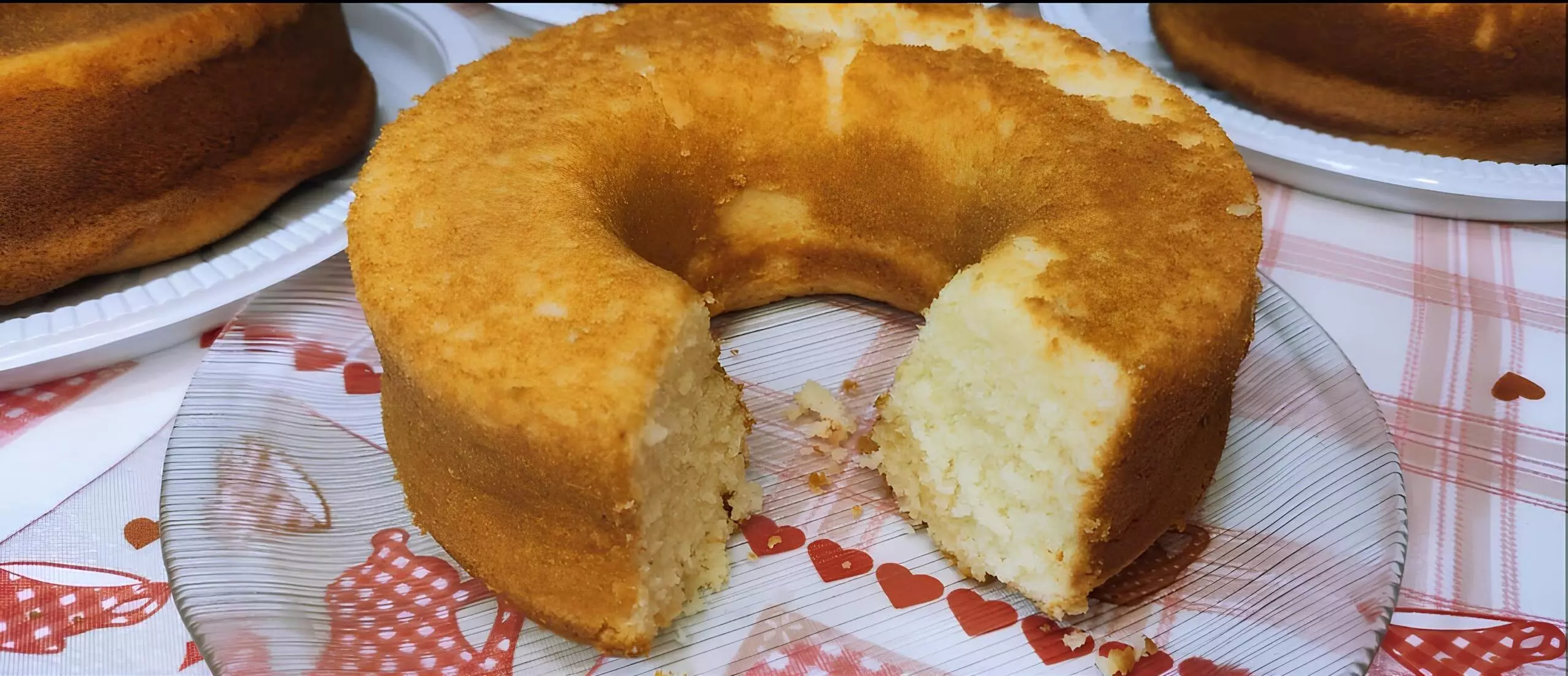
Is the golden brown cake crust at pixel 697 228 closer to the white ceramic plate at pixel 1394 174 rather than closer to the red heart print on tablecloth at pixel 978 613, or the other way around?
the red heart print on tablecloth at pixel 978 613

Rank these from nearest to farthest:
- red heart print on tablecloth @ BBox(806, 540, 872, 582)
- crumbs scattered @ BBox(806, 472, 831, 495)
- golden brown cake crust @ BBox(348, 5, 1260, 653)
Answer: golden brown cake crust @ BBox(348, 5, 1260, 653), red heart print on tablecloth @ BBox(806, 540, 872, 582), crumbs scattered @ BBox(806, 472, 831, 495)

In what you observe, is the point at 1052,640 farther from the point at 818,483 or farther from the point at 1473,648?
the point at 1473,648

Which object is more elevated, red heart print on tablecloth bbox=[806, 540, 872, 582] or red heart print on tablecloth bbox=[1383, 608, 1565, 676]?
red heart print on tablecloth bbox=[1383, 608, 1565, 676]

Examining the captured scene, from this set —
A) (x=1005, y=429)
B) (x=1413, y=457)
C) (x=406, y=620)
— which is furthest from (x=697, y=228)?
(x=1413, y=457)

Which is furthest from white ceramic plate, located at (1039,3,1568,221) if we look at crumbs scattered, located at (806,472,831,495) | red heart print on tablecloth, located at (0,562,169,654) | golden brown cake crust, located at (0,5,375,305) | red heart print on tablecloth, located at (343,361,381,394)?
red heart print on tablecloth, located at (0,562,169,654)

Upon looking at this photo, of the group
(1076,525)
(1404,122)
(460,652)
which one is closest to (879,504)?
(1076,525)

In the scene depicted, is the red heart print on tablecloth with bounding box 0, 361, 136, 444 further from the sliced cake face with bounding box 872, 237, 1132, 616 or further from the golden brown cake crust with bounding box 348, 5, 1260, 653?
the sliced cake face with bounding box 872, 237, 1132, 616
